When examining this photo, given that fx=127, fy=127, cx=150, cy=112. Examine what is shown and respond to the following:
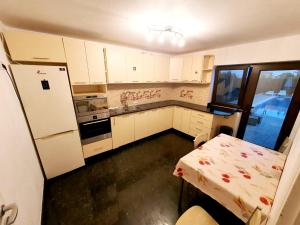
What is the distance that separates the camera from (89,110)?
217 centimetres

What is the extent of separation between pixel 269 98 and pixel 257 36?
1.25m

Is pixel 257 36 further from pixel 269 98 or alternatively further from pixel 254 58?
pixel 269 98

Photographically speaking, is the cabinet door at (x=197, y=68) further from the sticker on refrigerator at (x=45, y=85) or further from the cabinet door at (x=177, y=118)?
the sticker on refrigerator at (x=45, y=85)

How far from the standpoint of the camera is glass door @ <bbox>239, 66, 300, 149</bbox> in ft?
7.21

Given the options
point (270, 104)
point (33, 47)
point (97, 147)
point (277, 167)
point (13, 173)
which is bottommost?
point (97, 147)

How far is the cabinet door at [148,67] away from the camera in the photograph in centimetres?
291

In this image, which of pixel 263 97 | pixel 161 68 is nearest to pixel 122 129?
pixel 161 68

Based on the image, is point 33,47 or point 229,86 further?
point 229,86

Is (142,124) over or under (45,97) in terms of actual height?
under

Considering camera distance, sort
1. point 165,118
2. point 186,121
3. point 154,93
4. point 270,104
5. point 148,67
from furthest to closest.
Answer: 1. point 154,93
2. point 165,118
3. point 186,121
4. point 148,67
5. point 270,104

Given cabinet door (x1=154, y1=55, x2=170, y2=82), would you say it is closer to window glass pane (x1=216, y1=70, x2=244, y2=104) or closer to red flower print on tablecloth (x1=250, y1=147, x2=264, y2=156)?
window glass pane (x1=216, y1=70, x2=244, y2=104)

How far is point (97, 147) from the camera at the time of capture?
2.37 meters

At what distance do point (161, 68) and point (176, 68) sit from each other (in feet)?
1.50

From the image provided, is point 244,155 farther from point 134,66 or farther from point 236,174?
point 134,66
